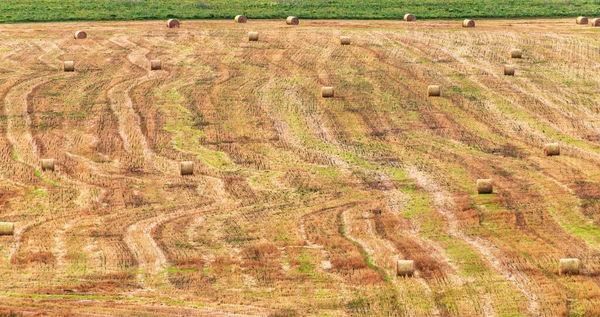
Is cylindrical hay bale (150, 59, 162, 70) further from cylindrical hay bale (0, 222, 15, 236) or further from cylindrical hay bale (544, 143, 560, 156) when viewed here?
cylindrical hay bale (0, 222, 15, 236)

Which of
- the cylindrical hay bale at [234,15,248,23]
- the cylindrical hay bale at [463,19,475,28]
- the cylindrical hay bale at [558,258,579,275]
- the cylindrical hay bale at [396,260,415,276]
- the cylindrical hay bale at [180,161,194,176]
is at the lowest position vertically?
the cylindrical hay bale at [558,258,579,275]

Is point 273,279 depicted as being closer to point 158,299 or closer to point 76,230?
point 158,299

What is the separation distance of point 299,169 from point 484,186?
6.48 m

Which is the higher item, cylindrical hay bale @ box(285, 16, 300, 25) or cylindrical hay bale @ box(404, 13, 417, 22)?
cylindrical hay bale @ box(285, 16, 300, 25)

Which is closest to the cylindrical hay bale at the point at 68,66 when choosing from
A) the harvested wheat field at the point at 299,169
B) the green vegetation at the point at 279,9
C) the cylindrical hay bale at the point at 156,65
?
the harvested wheat field at the point at 299,169

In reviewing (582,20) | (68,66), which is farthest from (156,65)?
(582,20)

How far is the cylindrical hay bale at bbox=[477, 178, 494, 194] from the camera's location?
1379 inches

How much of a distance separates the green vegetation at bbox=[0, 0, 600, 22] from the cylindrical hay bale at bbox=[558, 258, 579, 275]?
3387 centimetres

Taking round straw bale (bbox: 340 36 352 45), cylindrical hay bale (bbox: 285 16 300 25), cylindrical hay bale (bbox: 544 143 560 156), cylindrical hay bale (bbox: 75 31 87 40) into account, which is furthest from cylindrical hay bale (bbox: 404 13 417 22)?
cylindrical hay bale (bbox: 544 143 560 156)

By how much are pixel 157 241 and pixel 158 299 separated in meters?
4.47

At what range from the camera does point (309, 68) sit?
50.8m

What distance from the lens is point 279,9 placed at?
205 feet

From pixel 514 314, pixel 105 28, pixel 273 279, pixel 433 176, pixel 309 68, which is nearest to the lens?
pixel 514 314

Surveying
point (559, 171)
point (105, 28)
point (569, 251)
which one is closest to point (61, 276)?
point (569, 251)
